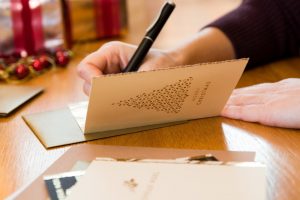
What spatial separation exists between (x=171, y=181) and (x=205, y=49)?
0.54 metres

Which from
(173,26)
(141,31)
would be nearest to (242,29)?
(141,31)

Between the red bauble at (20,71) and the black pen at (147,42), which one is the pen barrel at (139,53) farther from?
the red bauble at (20,71)

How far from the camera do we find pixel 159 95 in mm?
660

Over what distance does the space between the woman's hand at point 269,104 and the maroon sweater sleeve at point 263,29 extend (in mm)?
256

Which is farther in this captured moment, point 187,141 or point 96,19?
point 96,19

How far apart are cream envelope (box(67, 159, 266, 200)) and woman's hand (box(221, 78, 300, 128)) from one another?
178mm

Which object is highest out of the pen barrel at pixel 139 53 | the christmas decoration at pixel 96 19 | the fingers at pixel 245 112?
the pen barrel at pixel 139 53

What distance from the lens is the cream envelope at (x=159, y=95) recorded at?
24.3 inches

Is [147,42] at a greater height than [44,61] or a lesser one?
greater

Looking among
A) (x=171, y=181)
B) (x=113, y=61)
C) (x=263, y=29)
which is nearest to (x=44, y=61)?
(x=113, y=61)

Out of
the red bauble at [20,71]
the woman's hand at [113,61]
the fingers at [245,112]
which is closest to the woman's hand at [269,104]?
the fingers at [245,112]

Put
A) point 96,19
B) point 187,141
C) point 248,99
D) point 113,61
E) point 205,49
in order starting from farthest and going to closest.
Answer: point 96,19 → point 205,49 → point 113,61 → point 248,99 → point 187,141

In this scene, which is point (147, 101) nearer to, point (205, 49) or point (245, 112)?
point (245, 112)

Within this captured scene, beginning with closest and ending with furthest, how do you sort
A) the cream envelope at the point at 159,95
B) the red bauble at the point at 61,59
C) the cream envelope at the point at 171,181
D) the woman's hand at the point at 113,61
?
the cream envelope at the point at 171,181 < the cream envelope at the point at 159,95 < the woman's hand at the point at 113,61 < the red bauble at the point at 61,59
